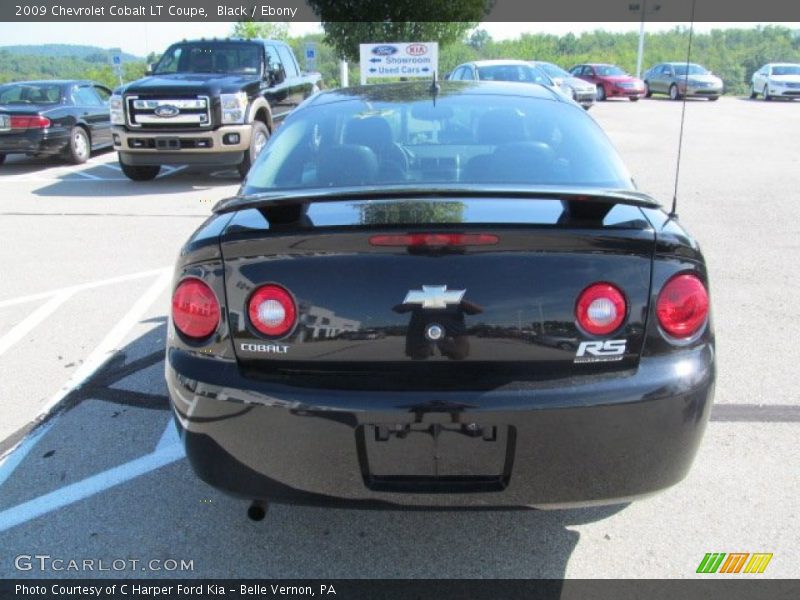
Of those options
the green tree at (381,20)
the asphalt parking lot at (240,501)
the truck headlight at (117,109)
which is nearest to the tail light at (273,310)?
the asphalt parking lot at (240,501)

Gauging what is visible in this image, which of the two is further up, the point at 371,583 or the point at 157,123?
the point at 157,123

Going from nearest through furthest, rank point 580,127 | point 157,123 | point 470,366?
point 470,366, point 580,127, point 157,123

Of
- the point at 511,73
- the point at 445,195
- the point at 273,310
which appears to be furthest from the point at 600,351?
the point at 511,73

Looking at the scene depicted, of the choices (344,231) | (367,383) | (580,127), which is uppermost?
(580,127)

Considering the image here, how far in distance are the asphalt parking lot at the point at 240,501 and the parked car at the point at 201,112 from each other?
11.7 feet

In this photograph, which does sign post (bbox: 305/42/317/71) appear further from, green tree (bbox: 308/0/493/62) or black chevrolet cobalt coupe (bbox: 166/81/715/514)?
black chevrolet cobalt coupe (bbox: 166/81/715/514)

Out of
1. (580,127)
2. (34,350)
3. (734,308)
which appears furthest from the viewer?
(734,308)

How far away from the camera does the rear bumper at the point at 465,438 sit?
2.14 m

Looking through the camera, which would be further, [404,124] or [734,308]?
[734,308]

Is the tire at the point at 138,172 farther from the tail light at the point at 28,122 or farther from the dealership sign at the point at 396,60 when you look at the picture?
the dealership sign at the point at 396,60

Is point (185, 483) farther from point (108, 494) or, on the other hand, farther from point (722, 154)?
point (722, 154)

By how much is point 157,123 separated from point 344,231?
28.8 ft

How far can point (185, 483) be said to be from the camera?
3.12 metres

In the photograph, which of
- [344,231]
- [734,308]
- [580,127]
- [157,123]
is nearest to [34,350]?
[344,231]
